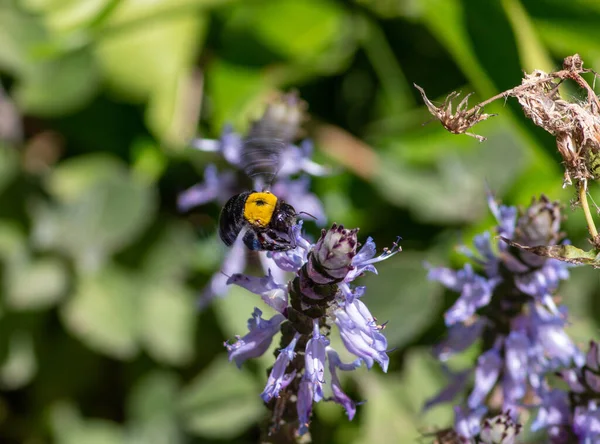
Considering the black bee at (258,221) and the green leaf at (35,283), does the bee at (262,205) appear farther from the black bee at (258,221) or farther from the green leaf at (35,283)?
the green leaf at (35,283)

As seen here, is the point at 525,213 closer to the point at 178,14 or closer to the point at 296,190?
the point at 296,190

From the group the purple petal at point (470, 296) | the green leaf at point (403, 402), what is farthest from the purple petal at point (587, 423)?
the green leaf at point (403, 402)

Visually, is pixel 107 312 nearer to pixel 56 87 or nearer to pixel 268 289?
pixel 56 87

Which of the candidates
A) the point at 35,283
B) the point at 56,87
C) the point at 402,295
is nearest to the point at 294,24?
the point at 56,87

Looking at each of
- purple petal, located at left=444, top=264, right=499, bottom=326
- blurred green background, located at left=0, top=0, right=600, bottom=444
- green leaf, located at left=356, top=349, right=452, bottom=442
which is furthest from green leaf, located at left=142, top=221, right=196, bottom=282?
purple petal, located at left=444, top=264, right=499, bottom=326

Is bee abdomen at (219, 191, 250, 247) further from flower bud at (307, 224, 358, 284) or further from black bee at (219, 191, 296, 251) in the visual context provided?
flower bud at (307, 224, 358, 284)
